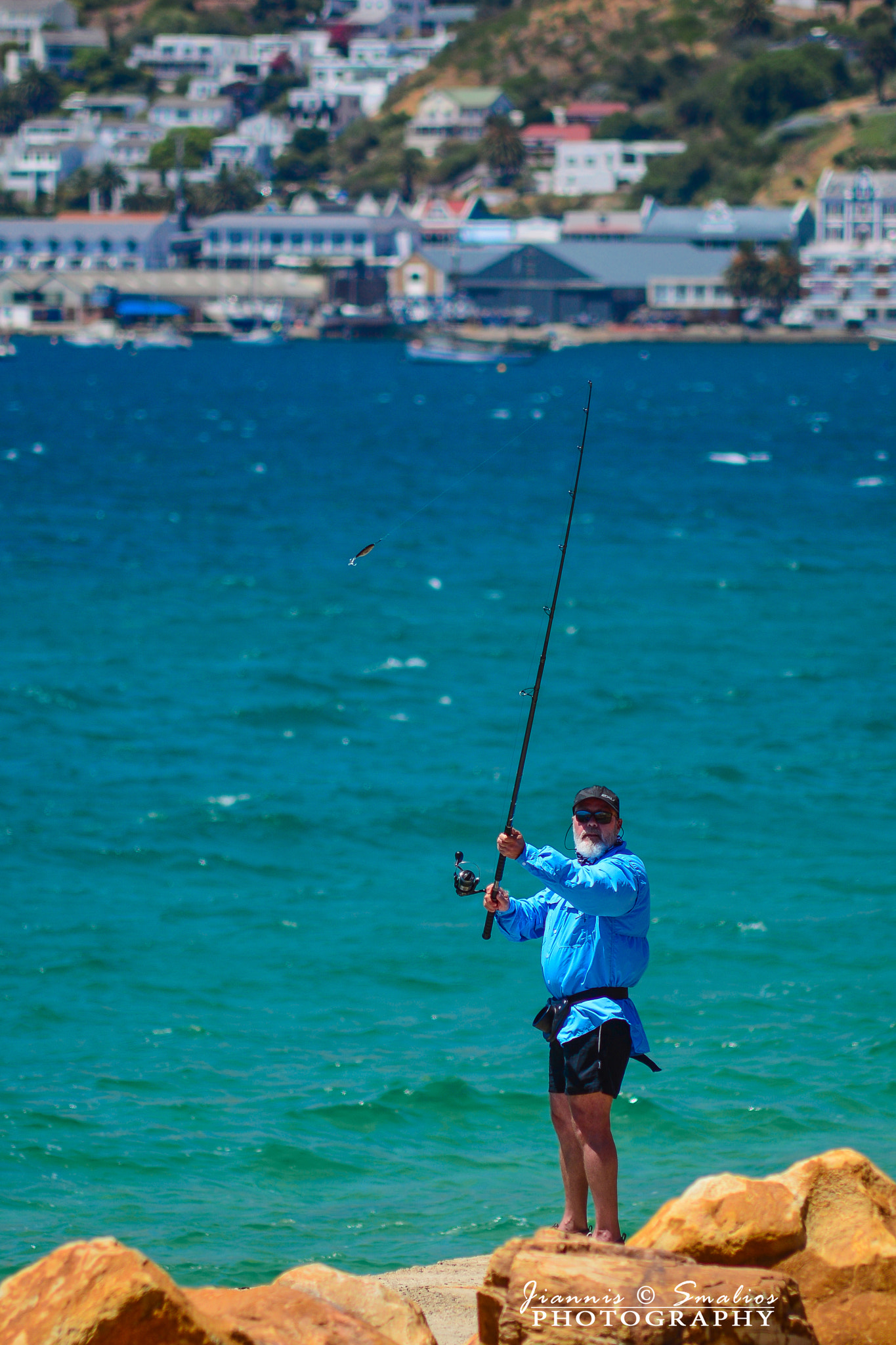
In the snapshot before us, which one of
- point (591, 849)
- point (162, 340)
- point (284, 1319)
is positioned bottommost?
point (162, 340)

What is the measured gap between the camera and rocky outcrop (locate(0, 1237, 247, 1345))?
5184mm

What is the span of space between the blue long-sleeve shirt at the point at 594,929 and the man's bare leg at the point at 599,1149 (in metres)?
0.23

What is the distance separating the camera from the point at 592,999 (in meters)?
6.27

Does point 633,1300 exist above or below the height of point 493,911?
below

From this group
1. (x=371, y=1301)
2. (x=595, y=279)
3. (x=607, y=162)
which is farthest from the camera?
(x=607, y=162)

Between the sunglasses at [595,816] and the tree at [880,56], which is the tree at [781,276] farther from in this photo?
the sunglasses at [595,816]

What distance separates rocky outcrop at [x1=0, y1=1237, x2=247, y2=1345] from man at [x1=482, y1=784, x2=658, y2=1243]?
60.1 inches

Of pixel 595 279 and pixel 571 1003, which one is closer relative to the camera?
pixel 571 1003

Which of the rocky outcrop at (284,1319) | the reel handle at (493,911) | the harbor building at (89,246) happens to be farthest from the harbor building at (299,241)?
the rocky outcrop at (284,1319)

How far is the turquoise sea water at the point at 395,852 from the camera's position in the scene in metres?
10.1

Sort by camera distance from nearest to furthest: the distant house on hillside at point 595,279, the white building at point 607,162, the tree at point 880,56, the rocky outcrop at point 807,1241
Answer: the rocky outcrop at point 807,1241, the distant house on hillside at point 595,279, the tree at point 880,56, the white building at point 607,162

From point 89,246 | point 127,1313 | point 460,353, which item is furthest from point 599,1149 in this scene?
point 89,246

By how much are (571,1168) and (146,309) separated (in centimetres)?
16240

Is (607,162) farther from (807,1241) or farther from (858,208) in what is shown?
(807,1241)
